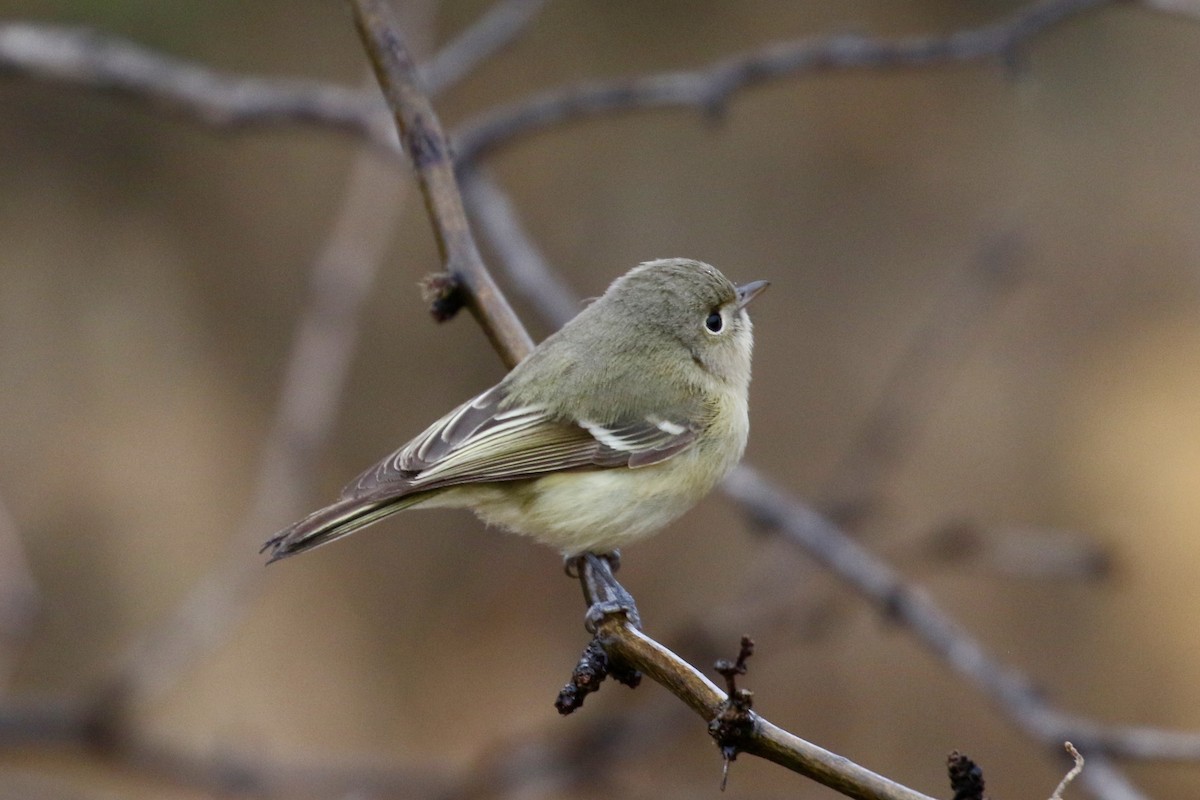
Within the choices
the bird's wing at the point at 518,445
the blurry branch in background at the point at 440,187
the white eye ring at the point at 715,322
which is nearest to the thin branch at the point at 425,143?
the blurry branch in background at the point at 440,187

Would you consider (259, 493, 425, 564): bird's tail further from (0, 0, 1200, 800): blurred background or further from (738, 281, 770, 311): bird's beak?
(0, 0, 1200, 800): blurred background

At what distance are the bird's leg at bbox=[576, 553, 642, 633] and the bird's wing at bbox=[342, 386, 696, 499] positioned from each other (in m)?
0.22

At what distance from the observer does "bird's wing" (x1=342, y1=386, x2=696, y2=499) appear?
2.69 m

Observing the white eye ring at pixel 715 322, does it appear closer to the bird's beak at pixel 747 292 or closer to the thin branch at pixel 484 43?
the bird's beak at pixel 747 292

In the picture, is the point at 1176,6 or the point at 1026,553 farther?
the point at 1026,553

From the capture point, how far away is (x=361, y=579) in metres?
5.43

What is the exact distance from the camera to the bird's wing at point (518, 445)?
2693 millimetres

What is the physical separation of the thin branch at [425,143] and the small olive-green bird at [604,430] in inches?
10.5

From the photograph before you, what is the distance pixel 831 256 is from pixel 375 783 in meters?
3.19

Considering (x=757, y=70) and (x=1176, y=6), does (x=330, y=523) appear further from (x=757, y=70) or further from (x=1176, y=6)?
(x=1176, y=6)

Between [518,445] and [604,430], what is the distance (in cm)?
22

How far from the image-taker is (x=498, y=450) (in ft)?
9.18

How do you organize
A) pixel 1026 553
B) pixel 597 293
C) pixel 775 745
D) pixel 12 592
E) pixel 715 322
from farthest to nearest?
pixel 597 293, pixel 1026 553, pixel 12 592, pixel 715 322, pixel 775 745

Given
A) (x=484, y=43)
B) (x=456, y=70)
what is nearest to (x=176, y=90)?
(x=456, y=70)
